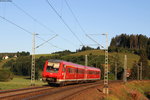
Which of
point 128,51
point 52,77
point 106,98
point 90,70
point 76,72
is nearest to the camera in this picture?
point 106,98

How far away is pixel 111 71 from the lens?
111m

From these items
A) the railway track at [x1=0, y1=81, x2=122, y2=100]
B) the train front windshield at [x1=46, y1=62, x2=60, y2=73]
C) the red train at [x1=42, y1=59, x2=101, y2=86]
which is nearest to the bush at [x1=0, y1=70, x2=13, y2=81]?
the red train at [x1=42, y1=59, x2=101, y2=86]

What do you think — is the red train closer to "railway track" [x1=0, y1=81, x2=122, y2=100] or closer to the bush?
"railway track" [x1=0, y1=81, x2=122, y2=100]

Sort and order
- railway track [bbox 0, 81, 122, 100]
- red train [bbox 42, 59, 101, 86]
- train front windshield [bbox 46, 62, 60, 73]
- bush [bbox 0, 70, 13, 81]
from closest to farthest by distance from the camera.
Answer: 1. railway track [bbox 0, 81, 122, 100]
2. red train [bbox 42, 59, 101, 86]
3. train front windshield [bbox 46, 62, 60, 73]
4. bush [bbox 0, 70, 13, 81]

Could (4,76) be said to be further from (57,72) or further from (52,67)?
(57,72)

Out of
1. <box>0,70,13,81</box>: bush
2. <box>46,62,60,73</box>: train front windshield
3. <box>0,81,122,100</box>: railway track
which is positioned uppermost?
<box>46,62,60,73</box>: train front windshield

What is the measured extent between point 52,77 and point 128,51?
128151mm

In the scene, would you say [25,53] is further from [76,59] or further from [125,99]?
[125,99]

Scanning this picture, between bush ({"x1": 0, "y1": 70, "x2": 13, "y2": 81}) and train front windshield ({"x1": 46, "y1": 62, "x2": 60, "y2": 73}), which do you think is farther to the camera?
bush ({"x1": 0, "y1": 70, "x2": 13, "y2": 81})

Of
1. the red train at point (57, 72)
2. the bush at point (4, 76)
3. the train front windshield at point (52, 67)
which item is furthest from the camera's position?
the bush at point (4, 76)

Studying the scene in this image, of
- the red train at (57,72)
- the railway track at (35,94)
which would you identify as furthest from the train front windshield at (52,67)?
the railway track at (35,94)

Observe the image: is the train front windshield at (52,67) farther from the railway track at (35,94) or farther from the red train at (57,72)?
the railway track at (35,94)

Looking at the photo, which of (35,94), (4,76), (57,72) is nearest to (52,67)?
(57,72)

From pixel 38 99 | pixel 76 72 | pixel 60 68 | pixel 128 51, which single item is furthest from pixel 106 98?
pixel 128 51
